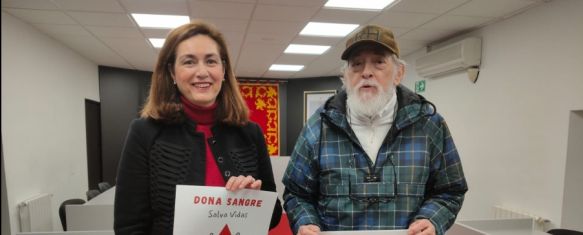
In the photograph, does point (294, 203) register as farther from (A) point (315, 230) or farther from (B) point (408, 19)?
(B) point (408, 19)

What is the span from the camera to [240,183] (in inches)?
40.8

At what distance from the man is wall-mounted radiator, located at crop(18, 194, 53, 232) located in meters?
3.53

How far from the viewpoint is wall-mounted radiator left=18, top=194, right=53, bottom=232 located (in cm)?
347

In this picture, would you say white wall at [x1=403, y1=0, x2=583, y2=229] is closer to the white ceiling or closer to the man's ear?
the white ceiling

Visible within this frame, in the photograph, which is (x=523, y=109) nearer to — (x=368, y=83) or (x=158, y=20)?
(x=368, y=83)

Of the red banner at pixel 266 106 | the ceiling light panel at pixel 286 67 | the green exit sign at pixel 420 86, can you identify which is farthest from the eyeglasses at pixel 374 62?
the red banner at pixel 266 106

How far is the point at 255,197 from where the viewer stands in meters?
1.08

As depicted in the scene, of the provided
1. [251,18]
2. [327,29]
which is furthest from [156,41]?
[327,29]

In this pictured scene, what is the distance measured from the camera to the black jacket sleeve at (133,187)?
1.02 meters

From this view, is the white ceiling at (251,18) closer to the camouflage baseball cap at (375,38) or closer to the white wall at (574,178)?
the white wall at (574,178)

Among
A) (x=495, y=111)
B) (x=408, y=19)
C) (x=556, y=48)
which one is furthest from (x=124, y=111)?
(x=556, y=48)

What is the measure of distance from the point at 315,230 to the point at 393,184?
31cm

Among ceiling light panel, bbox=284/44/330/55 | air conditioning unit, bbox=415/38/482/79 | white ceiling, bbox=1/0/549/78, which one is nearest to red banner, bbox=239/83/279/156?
ceiling light panel, bbox=284/44/330/55

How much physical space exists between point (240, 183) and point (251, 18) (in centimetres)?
278
